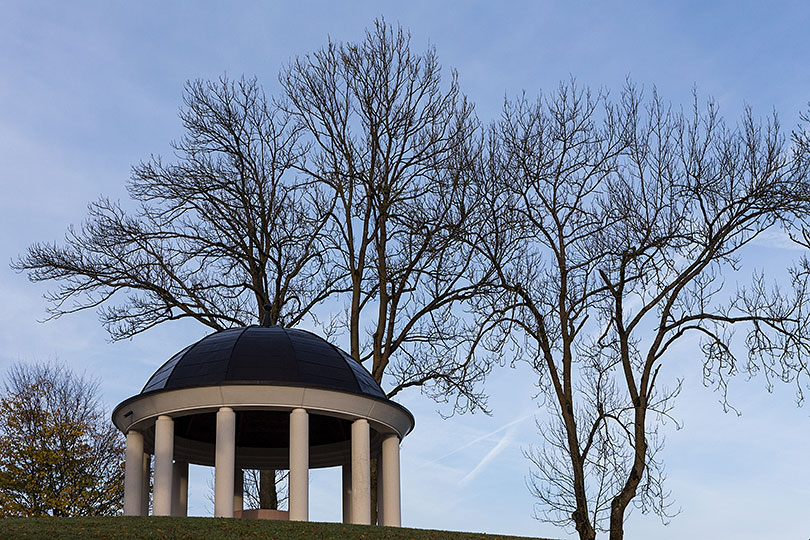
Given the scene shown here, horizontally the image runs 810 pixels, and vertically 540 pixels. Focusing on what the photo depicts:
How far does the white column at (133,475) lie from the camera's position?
23953 mm

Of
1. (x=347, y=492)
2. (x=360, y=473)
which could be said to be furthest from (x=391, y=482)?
(x=347, y=492)

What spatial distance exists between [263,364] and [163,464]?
328 cm

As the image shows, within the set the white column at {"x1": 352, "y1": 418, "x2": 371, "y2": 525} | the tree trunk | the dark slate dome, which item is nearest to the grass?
the white column at {"x1": 352, "y1": 418, "x2": 371, "y2": 525}

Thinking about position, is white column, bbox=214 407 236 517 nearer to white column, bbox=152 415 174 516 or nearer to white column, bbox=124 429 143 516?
white column, bbox=152 415 174 516

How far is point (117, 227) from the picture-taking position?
119 feet

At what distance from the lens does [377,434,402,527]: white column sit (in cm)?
2497

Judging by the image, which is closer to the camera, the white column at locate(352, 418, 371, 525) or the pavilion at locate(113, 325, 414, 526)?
the pavilion at locate(113, 325, 414, 526)

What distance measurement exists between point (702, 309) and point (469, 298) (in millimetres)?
8617

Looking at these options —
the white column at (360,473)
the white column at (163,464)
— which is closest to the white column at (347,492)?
the white column at (360,473)

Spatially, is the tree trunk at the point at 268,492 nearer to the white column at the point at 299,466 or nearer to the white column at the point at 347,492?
the white column at the point at 347,492

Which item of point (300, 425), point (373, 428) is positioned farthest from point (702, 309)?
point (300, 425)

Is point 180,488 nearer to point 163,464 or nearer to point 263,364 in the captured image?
point 163,464

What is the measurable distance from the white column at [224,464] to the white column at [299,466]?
4.59ft

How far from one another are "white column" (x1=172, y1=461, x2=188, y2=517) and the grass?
6.32 m
